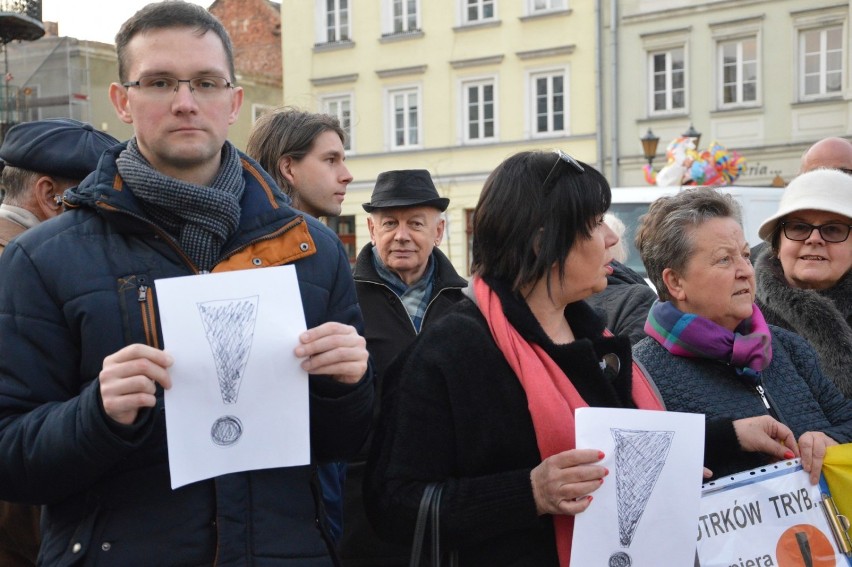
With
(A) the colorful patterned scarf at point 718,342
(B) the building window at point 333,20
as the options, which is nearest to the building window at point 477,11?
(B) the building window at point 333,20

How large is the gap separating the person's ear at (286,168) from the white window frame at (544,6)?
74.1ft

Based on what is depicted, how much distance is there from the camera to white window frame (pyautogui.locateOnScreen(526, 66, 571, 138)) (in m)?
25.3

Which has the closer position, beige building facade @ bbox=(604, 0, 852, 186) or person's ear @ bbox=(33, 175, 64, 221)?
person's ear @ bbox=(33, 175, 64, 221)

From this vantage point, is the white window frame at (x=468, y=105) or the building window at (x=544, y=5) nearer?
the building window at (x=544, y=5)

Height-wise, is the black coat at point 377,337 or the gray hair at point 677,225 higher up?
the gray hair at point 677,225

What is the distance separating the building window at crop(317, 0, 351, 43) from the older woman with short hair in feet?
85.7

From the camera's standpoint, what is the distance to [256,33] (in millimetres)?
33750

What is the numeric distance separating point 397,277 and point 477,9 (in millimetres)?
23842

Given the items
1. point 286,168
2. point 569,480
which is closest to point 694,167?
point 286,168

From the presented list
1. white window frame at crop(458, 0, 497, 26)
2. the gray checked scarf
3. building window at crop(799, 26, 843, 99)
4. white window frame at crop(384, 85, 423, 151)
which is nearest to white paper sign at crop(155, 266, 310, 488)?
the gray checked scarf

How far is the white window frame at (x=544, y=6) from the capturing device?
25.5m

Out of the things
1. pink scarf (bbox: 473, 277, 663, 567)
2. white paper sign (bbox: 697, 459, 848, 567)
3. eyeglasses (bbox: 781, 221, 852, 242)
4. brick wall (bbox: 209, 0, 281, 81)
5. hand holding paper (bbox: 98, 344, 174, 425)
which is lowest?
white paper sign (bbox: 697, 459, 848, 567)

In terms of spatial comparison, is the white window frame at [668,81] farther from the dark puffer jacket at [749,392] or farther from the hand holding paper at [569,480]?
the hand holding paper at [569,480]

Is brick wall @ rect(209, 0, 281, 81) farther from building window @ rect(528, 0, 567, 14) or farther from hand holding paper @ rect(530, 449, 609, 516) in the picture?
hand holding paper @ rect(530, 449, 609, 516)
